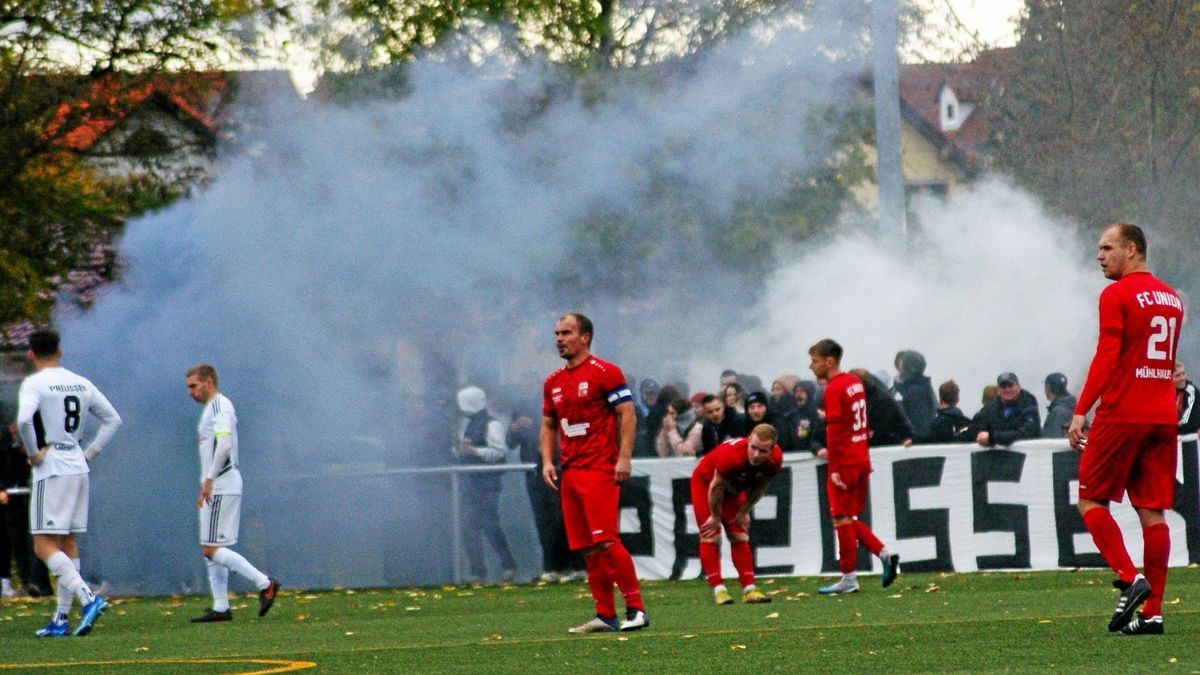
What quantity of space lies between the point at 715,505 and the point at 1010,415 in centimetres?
421

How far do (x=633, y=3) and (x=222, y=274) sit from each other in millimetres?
6316

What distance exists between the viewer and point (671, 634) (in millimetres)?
10156

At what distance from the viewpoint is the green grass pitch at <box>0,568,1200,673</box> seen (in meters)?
8.21

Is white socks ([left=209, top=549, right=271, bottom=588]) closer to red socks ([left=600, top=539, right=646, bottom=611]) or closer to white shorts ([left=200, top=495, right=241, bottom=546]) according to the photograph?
white shorts ([left=200, top=495, right=241, bottom=546])

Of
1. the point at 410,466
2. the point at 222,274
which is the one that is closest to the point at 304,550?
the point at 410,466

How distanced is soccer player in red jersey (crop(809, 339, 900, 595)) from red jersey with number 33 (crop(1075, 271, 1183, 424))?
4.79 metres

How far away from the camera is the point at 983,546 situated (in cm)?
1566

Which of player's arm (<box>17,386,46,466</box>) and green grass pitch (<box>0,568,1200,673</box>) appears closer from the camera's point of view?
green grass pitch (<box>0,568,1200,673</box>)

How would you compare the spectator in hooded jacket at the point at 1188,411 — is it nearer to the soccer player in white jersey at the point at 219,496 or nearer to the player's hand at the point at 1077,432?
the player's hand at the point at 1077,432

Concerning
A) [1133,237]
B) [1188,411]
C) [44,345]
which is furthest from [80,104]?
[1133,237]

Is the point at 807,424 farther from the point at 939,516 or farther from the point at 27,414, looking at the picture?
the point at 27,414

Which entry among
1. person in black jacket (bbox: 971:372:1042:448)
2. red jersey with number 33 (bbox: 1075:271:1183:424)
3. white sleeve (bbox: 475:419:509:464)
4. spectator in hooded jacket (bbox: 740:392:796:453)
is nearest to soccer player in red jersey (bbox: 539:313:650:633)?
red jersey with number 33 (bbox: 1075:271:1183:424)

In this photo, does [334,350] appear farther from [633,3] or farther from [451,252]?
[633,3]

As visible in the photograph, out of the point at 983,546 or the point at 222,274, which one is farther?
the point at 222,274
